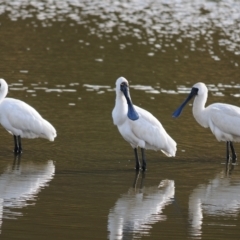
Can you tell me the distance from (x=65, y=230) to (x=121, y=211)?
3.59 ft

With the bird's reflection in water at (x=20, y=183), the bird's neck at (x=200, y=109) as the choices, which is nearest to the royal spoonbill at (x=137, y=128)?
the bird's reflection in water at (x=20, y=183)

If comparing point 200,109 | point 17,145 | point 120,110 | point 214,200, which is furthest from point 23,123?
point 214,200

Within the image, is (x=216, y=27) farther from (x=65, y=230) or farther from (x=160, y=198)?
(x=65, y=230)

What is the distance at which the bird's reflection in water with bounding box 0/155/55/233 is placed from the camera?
9805 mm

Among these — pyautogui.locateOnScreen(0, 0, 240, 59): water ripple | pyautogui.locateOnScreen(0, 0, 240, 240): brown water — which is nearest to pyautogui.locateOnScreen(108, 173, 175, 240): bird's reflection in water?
Result: pyautogui.locateOnScreen(0, 0, 240, 240): brown water

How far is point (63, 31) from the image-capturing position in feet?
88.9

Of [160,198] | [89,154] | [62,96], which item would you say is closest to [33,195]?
[160,198]

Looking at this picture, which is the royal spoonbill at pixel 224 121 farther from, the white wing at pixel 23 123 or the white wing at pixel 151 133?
the white wing at pixel 23 123

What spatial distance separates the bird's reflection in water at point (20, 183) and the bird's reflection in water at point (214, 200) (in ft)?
5.76

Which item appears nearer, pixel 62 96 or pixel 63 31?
pixel 62 96

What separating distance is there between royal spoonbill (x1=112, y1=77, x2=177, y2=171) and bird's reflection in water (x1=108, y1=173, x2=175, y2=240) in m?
0.60

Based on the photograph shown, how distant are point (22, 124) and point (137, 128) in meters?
1.89

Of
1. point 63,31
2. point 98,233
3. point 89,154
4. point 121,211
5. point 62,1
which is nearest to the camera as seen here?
point 98,233

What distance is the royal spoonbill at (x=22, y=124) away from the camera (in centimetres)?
1323
